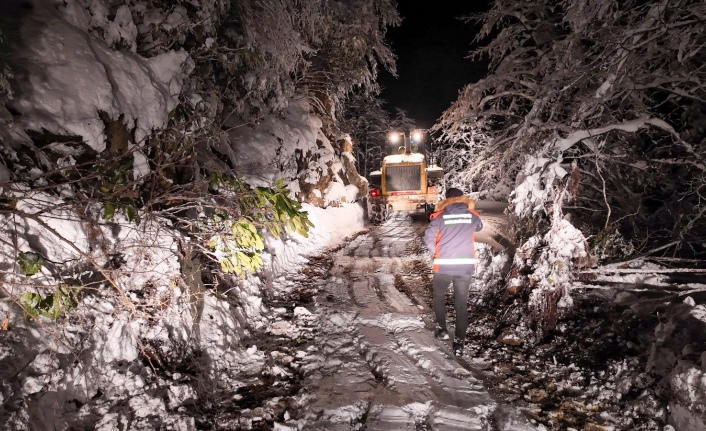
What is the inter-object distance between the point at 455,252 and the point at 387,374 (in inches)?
69.4

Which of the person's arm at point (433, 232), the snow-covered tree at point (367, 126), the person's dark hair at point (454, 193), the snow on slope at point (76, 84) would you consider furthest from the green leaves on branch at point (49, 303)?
the snow-covered tree at point (367, 126)

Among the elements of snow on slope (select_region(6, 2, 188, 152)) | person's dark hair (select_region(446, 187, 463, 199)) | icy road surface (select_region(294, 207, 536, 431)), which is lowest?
icy road surface (select_region(294, 207, 536, 431))

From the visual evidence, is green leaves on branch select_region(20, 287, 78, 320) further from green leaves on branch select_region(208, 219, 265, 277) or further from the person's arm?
the person's arm

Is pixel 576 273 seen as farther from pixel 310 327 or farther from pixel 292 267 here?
pixel 292 267

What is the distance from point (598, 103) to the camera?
15.1 ft

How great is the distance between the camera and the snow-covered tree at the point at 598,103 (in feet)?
14.6

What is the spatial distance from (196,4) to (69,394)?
5.29 m

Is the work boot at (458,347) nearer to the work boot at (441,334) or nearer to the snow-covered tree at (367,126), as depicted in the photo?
the work boot at (441,334)

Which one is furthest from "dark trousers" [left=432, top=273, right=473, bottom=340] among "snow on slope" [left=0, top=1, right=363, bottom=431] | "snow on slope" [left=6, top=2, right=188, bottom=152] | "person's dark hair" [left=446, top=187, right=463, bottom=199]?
"snow on slope" [left=6, top=2, right=188, bottom=152]

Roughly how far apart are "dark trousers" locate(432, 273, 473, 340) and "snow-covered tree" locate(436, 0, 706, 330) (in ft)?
4.87

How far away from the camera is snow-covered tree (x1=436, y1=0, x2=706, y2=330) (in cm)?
445

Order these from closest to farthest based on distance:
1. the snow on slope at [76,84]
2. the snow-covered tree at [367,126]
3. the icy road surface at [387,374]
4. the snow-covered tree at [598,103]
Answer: the icy road surface at [387,374] < the snow on slope at [76,84] < the snow-covered tree at [598,103] < the snow-covered tree at [367,126]

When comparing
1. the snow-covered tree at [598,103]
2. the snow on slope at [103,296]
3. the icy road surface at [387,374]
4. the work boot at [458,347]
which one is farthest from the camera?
the snow-covered tree at [598,103]

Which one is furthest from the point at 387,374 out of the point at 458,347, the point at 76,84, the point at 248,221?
the point at 76,84
